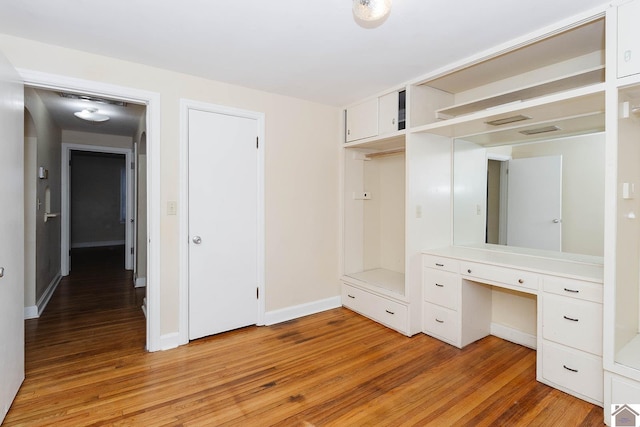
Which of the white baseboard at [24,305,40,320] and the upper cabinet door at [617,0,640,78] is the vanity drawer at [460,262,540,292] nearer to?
the upper cabinet door at [617,0,640,78]

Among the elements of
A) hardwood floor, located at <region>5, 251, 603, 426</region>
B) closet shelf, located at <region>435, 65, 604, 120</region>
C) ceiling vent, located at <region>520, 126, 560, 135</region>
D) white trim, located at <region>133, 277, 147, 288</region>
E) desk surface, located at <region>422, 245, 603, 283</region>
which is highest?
closet shelf, located at <region>435, 65, 604, 120</region>

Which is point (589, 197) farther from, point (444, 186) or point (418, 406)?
point (418, 406)

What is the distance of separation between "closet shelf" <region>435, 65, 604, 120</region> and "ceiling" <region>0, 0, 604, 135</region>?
36 centimetres

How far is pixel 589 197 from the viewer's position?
7.76ft

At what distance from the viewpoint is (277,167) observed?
329 cm

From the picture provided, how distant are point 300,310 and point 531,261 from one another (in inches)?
88.4

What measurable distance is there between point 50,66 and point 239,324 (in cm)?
259

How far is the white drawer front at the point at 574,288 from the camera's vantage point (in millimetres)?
1938

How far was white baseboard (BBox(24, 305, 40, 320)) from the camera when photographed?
10.8ft

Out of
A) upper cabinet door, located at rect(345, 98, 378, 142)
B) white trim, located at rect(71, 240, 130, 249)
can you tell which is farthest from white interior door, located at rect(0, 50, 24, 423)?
white trim, located at rect(71, 240, 130, 249)

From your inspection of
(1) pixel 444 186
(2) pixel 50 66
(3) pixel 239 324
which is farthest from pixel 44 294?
(1) pixel 444 186

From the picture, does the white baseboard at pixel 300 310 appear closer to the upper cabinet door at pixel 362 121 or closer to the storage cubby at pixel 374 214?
the storage cubby at pixel 374 214

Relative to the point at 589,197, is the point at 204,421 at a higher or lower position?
Result: lower

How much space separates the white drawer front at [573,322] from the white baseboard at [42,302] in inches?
188
